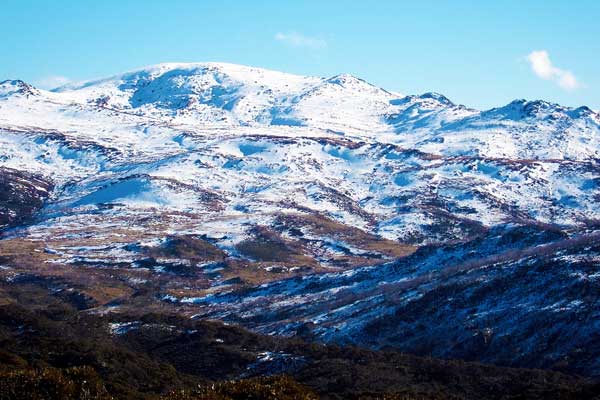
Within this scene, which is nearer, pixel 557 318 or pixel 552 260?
pixel 557 318

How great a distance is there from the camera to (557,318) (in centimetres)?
9062

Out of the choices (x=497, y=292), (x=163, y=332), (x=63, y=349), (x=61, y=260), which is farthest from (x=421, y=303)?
(x=61, y=260)

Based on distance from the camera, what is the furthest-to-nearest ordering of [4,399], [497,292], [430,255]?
[430,255]
[497,292]
[4,399]

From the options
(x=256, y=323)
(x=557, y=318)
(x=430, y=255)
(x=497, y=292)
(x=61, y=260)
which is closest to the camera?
(x=557, y=318)

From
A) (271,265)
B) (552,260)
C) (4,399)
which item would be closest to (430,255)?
(552,260)

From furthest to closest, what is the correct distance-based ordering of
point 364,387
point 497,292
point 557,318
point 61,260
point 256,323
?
point 61,260 → point 256,323 → point 497,292 → point 557,318 → point 364,387

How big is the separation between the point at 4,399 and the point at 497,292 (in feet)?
265

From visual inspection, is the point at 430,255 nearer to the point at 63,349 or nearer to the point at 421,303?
the point at 421,303

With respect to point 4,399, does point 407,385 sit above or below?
below

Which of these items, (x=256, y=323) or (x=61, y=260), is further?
(x=61, y=260)

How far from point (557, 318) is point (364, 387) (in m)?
35.3

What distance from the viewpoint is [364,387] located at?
6419 centimetres

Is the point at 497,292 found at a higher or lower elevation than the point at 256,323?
higher

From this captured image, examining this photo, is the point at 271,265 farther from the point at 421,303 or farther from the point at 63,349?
the point at 63,349
